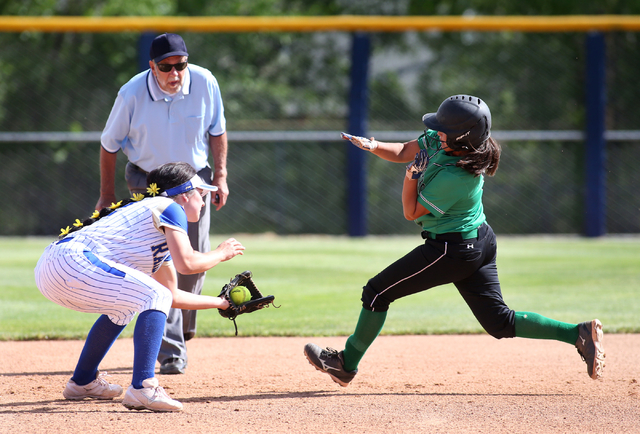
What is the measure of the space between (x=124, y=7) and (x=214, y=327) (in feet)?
38.7

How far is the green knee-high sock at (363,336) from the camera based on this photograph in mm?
3848

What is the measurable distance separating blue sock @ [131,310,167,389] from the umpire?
105 cm

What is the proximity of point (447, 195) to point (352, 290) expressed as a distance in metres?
4.19

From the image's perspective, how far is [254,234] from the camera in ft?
42.3

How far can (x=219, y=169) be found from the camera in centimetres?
468

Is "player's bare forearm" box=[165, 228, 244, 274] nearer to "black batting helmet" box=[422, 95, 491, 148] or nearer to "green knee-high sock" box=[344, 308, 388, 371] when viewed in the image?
"green knee-high sock" box=[344, 308, 388, 371]

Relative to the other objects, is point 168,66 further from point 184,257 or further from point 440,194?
point 440,194

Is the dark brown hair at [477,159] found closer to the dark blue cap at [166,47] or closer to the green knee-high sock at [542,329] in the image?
the green knee-high sock at [542,329]

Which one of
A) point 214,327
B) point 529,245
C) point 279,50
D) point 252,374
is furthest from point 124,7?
point 252,374

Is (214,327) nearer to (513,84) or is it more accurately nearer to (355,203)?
(355,203)

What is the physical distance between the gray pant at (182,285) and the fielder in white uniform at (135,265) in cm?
79

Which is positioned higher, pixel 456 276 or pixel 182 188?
pixel 182 188

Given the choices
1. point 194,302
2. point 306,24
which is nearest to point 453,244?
point 194,302

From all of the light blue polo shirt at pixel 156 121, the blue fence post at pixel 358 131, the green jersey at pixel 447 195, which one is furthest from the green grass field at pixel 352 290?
the green jersey at pixel 447 195
